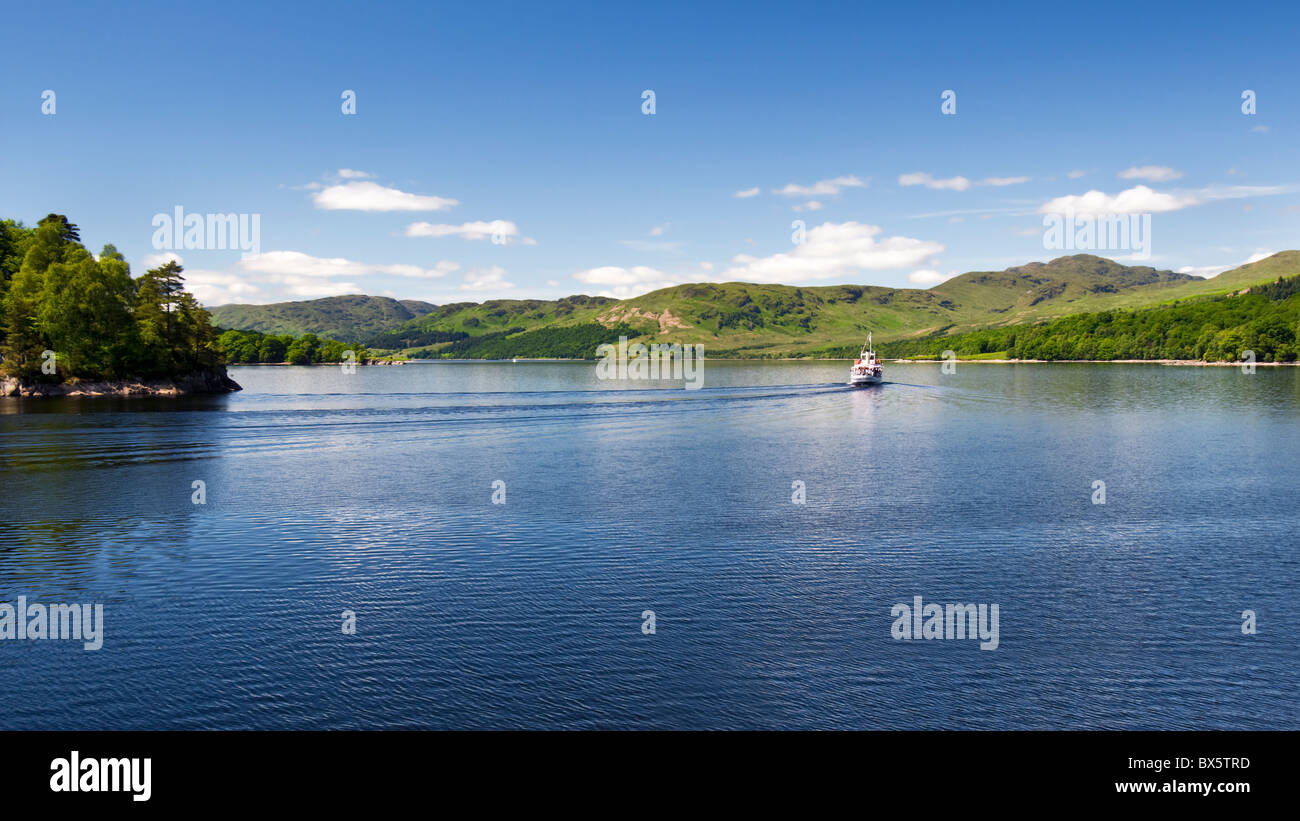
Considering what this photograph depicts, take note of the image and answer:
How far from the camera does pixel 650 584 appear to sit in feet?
107

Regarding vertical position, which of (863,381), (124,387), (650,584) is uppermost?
(863,381)

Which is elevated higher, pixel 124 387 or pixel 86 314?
pixel 86 314

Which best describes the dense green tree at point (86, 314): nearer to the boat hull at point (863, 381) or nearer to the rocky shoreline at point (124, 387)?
the rocky shoreline at point (124, 387)

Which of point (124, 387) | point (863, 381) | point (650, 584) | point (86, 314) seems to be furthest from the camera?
point (863, 381)

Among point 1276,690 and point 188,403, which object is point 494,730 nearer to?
point 1276,690

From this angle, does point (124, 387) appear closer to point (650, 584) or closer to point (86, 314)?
point (86, 314)

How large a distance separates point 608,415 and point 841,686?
96.1 meters

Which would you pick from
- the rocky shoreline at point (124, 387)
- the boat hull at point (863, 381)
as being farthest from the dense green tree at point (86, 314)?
the boat hull at point (863, 381)

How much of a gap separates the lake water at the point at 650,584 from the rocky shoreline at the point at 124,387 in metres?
77.5

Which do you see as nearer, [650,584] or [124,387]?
[650,584]

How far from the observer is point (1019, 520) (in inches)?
1767

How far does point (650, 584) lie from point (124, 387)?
498 feet

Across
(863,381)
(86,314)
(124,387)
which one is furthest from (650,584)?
(863,381)
